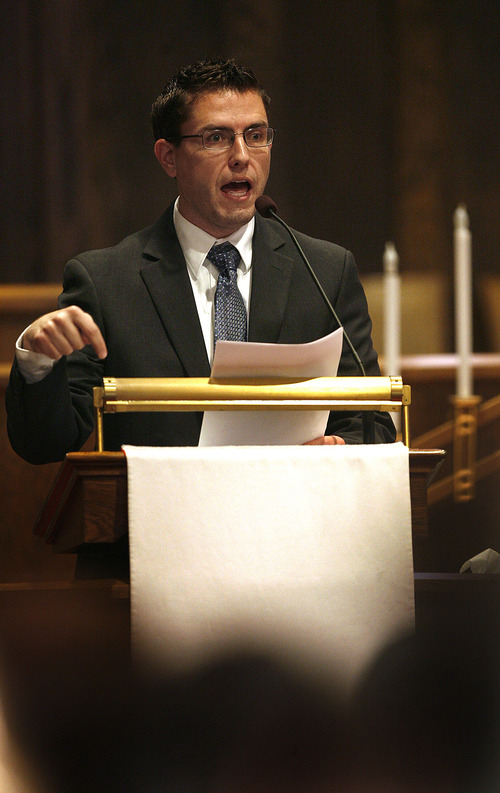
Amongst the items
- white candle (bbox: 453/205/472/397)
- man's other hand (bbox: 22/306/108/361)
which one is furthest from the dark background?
man's other hand (bbox: 22/306/108/361)

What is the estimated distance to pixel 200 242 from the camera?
83.0 inches

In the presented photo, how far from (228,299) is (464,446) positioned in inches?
69.9

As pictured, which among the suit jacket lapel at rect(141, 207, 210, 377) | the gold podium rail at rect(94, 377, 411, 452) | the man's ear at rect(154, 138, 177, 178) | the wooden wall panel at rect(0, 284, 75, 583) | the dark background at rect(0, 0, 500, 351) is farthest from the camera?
the dark background at rect(0, 0, 500, 351)

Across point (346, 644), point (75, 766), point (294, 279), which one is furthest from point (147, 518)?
point (294, 279)

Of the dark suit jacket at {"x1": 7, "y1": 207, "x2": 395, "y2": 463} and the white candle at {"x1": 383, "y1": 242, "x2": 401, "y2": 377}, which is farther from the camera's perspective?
the white candle at {"x1": 383, "y1": 242, "x2": 401, "y2": 377}

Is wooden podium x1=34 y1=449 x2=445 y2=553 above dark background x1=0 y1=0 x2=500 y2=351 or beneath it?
beneath

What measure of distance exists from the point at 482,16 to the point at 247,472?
14.7ft

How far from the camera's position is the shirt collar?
210 centimetres

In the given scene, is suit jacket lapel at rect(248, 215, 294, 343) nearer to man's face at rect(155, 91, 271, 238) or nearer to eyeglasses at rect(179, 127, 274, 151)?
man's face at rect(155, 91, 271, 238)

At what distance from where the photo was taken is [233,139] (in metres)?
2.00

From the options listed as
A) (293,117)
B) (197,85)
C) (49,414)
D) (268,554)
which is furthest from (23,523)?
(293,117)

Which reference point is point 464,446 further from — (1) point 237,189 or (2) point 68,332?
(2) point 68,332

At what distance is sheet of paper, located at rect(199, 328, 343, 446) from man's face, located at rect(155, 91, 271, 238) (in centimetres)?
60

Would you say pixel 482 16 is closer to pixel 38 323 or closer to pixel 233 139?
pixel 233 139
